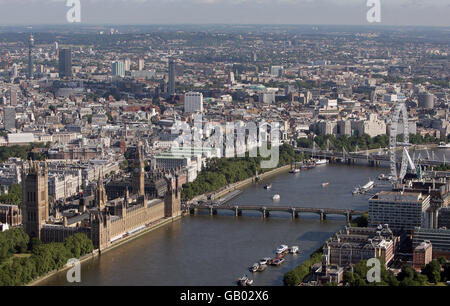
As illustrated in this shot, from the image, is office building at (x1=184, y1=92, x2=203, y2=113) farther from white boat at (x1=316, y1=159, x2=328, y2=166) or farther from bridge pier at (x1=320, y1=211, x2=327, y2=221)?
bridge pier at (x1=320, y1=211, x2=327, y2=221)

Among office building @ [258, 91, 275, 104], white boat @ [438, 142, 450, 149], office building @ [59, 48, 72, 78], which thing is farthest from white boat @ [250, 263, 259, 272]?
office building @ [59, 48, 72, 78]

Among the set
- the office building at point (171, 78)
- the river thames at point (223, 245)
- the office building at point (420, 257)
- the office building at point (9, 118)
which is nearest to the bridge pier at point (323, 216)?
the river thames at point (223, 245)

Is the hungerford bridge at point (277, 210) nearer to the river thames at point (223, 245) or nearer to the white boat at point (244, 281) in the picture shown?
the river thames at point (223, 245)

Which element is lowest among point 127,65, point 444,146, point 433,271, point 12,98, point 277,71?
point 444,146

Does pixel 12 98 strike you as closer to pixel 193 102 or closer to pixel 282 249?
pixel 193 102

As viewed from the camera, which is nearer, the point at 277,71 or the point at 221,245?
the point at 221,245

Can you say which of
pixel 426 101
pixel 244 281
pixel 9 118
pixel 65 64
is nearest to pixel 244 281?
pixel 244 281
